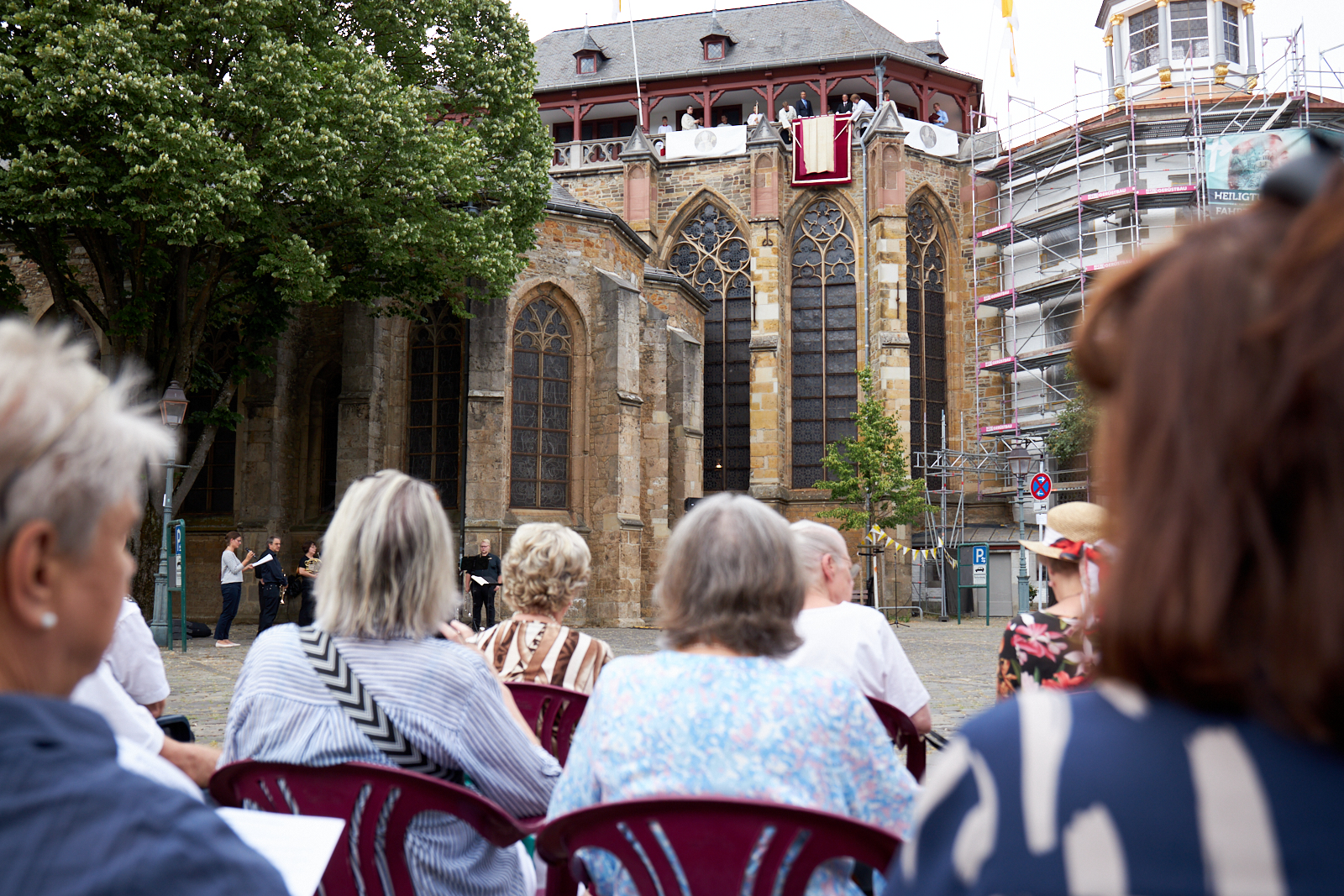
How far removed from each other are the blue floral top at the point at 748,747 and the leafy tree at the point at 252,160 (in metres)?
13.1

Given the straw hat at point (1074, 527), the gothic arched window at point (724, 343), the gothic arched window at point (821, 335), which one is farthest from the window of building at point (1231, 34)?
the straw hat at point (1074, 527)

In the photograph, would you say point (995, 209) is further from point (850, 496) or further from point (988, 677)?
point (988, 677)

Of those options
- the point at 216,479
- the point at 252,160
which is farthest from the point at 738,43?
the point at 252,160

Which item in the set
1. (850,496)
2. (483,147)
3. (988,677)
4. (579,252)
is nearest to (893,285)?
(850,496)

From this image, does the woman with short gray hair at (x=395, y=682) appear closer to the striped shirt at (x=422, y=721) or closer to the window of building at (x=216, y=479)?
the striped shirt at (x=422, y=721)

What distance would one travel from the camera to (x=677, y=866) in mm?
1923

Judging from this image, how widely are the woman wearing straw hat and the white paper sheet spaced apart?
2.41 meters

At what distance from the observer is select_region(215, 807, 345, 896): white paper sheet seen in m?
1.52

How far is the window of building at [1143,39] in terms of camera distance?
3092 cm

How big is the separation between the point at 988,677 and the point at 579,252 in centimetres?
1321

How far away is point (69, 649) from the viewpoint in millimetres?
1018

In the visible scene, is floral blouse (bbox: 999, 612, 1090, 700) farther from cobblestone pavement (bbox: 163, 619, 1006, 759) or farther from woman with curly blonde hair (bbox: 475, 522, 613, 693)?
cobblestone pavement (bbox: 163, 619, 1006, 759)

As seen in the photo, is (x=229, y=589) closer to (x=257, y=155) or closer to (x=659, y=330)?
(x=257, y=155)

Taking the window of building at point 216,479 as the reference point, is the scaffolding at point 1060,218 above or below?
above
